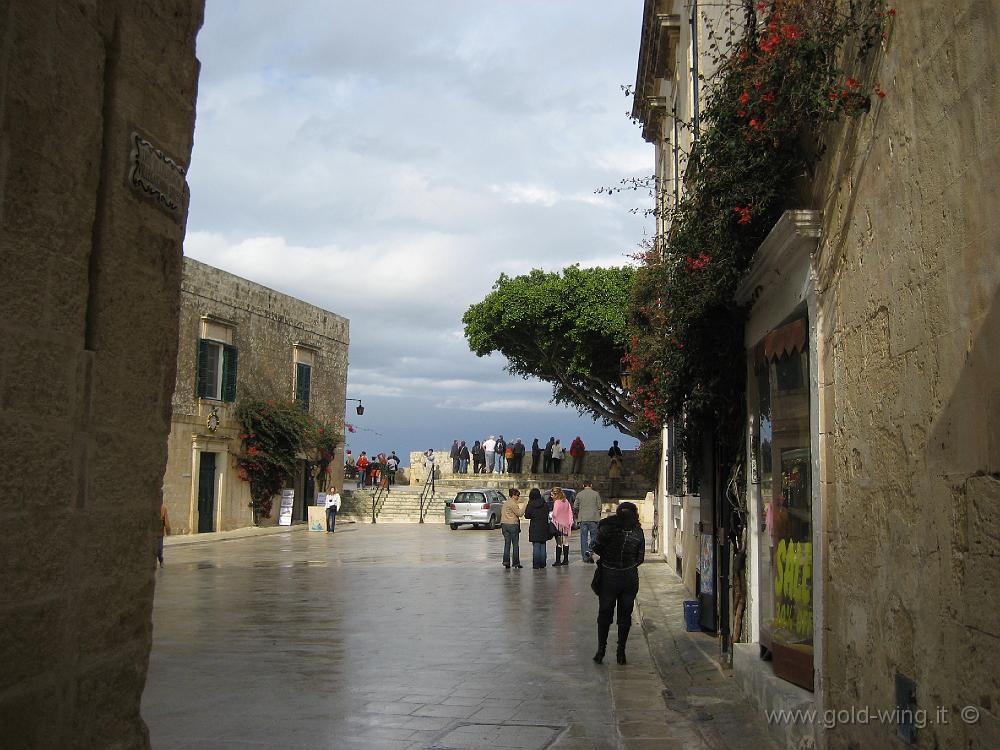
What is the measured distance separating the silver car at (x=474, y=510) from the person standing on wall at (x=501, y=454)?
10.4 m

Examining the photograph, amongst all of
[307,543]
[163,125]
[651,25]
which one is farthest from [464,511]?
[163,125]

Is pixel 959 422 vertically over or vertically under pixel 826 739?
over

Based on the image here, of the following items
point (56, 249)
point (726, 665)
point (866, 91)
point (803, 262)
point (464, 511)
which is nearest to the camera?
point (56, 249)

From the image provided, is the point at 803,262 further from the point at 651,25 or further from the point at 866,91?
the point at 651,25

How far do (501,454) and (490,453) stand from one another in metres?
0.53

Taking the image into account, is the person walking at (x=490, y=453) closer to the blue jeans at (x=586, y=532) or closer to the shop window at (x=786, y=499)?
the blue jeans at (x=586, y=532)

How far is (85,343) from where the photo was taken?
3482mm

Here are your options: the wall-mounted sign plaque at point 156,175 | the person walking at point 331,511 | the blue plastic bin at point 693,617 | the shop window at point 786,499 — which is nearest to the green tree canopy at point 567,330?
the person walking at point 331,511

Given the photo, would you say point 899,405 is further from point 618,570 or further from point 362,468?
point 362,468

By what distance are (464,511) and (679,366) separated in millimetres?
24829

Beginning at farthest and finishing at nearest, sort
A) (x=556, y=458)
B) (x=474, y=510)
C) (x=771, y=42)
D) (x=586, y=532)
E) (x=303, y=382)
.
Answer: (x=556, y=458) → (x=303, y=382) → (x=474, y=510) → (x=586, y=532) → (x=771, y=42)

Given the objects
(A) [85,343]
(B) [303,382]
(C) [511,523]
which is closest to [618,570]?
(A) [85,343]

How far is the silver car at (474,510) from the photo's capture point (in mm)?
33500

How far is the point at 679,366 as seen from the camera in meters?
9.39
